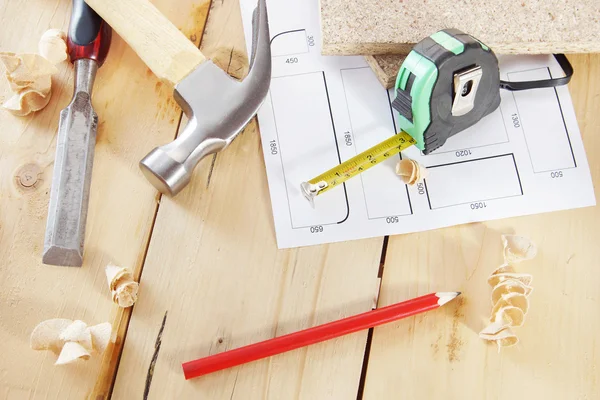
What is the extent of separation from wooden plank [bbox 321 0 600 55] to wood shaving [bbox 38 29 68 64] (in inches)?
13.4

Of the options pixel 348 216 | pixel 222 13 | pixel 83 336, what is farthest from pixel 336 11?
pixel 83 336

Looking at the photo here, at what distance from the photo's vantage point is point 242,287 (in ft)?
2.39

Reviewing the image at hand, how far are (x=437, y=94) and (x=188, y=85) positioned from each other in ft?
0.98

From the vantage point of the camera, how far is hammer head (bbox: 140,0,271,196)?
696mm

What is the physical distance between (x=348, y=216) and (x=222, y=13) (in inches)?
13.0

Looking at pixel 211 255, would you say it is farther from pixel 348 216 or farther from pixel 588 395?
pixel 588 395

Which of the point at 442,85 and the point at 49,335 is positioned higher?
the point at 442,85

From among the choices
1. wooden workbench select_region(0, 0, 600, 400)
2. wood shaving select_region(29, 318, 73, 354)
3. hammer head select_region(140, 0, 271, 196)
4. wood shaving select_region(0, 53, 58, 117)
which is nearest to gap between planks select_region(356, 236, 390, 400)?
wooden workbench select_region(0, 0, 600, 400)

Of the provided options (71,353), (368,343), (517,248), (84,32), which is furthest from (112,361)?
(517,248)

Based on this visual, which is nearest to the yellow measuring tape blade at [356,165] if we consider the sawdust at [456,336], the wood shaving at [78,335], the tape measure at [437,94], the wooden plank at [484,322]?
the tape measure at [437,94]

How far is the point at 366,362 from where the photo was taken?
2.33ft

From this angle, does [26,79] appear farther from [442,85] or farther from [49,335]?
[442,85]

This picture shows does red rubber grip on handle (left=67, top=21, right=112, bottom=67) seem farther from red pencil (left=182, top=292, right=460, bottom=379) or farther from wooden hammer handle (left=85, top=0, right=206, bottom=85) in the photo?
red pencil (left=182, top=292, right=460, bottom=379)

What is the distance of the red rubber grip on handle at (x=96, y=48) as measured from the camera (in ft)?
2.49
